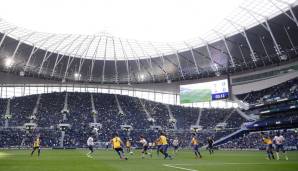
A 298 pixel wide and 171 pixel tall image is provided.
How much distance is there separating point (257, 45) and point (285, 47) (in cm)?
520

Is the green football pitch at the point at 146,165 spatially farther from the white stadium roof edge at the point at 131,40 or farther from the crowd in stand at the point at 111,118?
the crowd in stand at the point at 111,118

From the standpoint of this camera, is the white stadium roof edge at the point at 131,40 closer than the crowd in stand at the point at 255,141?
Yes

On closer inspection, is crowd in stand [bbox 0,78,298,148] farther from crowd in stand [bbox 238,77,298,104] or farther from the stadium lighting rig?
the stadium lighting rig

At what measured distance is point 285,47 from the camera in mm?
62812

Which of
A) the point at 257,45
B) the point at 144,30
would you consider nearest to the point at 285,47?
the point at 257,45

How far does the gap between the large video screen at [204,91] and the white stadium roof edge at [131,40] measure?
12.9m

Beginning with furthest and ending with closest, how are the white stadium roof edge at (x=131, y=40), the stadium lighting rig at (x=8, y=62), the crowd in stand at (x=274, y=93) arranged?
the stadium lighting rig at (x=8, y=62) < the crowd in stand at (x=274, y=93) < the white stadium roof edge at (x=131, y=40)

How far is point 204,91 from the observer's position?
79.3 meters

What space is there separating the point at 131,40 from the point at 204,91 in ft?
76.3

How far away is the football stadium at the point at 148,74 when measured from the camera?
54094mm

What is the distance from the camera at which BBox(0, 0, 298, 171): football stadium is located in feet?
177

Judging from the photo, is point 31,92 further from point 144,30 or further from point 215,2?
point 215,2

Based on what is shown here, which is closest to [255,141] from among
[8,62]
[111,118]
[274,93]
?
[274,93]

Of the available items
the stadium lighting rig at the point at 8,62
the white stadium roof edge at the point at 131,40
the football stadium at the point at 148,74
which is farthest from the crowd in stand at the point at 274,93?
the stadium lighting rig at the point at 8,62
